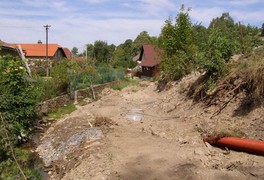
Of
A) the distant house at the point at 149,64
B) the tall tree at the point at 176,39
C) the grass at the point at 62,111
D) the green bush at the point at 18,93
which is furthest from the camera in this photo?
the distant house at the point at 149,64

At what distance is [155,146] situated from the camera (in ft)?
30.2

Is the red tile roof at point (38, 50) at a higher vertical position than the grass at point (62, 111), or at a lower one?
higher

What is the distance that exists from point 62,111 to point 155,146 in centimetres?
904

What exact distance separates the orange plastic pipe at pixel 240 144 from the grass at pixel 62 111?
9.50m

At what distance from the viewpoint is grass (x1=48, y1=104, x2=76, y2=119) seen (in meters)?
16.0

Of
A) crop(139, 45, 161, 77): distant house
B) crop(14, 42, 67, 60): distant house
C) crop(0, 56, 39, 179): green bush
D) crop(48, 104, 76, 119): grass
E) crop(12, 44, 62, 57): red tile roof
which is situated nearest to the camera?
crop(0, 56, 39, 179): green bush

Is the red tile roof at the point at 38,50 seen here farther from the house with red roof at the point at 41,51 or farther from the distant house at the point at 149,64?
the distant house at the point at 149,64

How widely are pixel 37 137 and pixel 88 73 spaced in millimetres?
10711

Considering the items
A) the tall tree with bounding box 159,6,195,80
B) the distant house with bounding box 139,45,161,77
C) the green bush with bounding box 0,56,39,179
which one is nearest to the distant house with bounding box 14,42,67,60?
the distant house with bounding box 139,45,161,77

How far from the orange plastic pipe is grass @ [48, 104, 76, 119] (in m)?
9.50

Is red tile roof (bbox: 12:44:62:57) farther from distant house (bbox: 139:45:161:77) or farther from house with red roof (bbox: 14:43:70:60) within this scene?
distant house (bbox: 139:45:161:77)

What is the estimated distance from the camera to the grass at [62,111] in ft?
52.5

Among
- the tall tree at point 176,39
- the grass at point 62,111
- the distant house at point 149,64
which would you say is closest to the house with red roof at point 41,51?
the distant house at point 149,64

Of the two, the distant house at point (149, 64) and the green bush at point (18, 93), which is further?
the distant house at point (149, 64)
